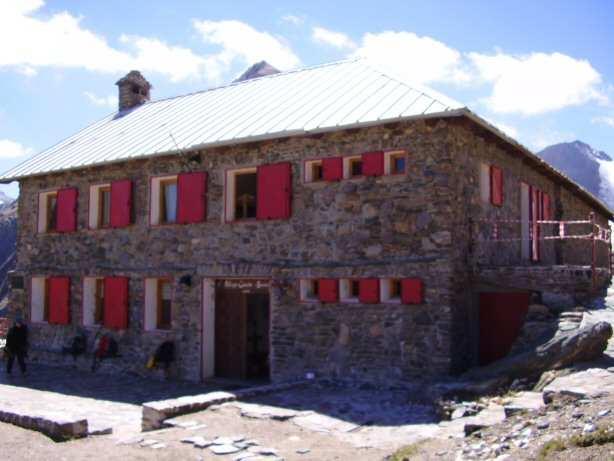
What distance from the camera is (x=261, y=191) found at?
44.8 ft

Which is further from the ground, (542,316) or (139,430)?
(542,316)

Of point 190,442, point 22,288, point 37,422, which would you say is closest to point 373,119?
point 190,442

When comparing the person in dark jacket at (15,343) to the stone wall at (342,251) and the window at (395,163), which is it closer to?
the stone wall at (342,251)

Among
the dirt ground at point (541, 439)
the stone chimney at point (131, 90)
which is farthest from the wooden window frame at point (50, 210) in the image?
the dirt ground at point (541, 439)

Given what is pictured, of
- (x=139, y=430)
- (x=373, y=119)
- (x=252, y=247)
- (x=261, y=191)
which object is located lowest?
(x=139, y=430)

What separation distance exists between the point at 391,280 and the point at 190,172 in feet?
17.7

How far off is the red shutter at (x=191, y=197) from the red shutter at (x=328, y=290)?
341cm

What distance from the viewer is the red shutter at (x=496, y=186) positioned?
1335cm

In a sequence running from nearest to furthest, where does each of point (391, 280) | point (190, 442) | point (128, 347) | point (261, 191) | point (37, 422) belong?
point (190, 442) → point (37, 422) → point (391, 280) → point (261, 191) → point (128, 347)

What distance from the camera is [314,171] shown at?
44.0 feet

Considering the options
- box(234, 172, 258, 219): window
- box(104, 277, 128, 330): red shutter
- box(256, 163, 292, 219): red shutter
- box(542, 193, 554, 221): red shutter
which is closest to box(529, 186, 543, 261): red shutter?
box(542, 193, 554, 221): red shutter

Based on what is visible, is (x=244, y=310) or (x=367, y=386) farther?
(x=244, y=310)

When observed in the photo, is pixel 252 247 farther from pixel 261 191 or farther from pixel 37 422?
pixel 37 422

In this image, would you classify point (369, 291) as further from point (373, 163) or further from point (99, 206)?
point (99, 206)
